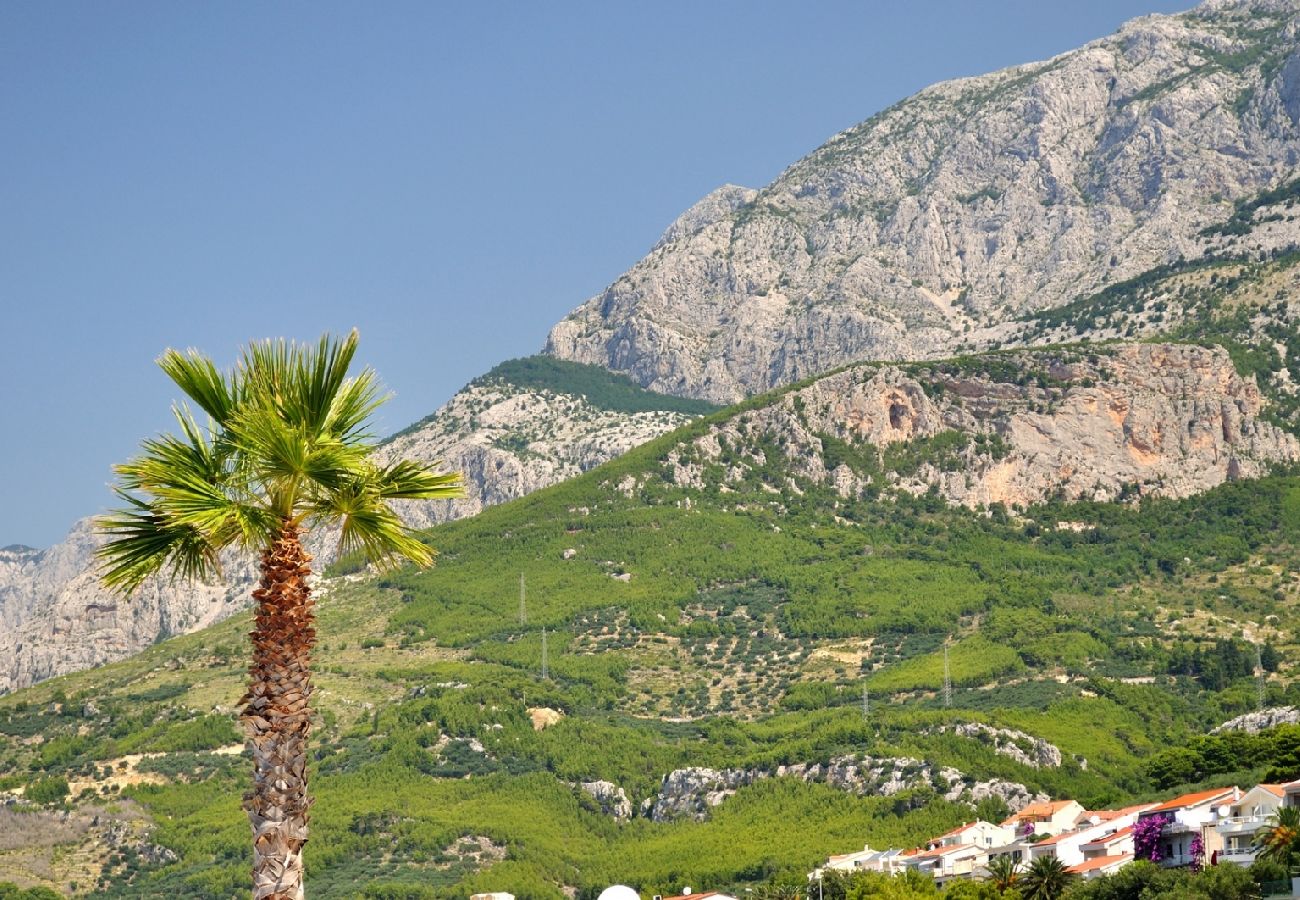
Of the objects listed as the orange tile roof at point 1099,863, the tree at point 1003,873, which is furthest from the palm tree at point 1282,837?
the tree at point 1003,873

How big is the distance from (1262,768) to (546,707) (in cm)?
8177

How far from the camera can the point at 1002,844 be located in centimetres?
10725

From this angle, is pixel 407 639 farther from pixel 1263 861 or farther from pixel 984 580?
pixel 1263 861

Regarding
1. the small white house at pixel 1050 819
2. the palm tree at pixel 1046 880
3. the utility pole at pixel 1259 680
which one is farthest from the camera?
the utility pole at pixel 1259 680

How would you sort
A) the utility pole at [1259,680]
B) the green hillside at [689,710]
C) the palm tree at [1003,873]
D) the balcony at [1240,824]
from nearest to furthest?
1. the balcony at [1240,824]
2. the palm tree at [1003,873]
3. the green hillside at [689,710]
4. the utility pole at [1259,680]

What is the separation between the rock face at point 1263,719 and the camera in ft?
406

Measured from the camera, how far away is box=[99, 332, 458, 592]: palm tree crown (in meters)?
20.0

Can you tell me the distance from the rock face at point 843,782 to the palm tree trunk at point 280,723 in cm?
11490

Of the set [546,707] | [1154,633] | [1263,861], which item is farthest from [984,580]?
[1263,861]

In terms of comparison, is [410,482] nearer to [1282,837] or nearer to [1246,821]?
[1282,837]

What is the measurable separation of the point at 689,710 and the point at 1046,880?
93267 millimetres

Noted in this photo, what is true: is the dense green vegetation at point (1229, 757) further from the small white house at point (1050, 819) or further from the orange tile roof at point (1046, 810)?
the orange tile roof at point (1046, 810)

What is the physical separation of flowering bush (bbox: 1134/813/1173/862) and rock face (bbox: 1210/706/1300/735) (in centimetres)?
4101

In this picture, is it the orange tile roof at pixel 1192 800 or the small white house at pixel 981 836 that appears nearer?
the orange tile roof at pixel 1192 800
